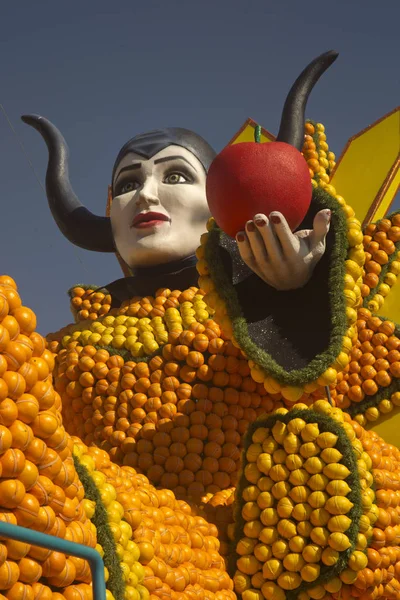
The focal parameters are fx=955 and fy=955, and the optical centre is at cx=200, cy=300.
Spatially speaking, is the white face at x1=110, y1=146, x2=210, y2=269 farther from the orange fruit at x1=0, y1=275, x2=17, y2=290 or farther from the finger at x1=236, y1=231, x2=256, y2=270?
the orange fruit at x1=0, y1=275, x2=17, y2=290

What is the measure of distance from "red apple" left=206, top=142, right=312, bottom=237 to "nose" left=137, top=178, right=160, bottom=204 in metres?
1.02

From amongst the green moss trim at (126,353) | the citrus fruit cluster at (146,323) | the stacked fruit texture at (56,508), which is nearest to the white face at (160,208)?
the citrus fruit cluster at (146,323)

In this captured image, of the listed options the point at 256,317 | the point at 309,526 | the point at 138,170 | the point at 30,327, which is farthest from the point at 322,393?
the point at 30,327

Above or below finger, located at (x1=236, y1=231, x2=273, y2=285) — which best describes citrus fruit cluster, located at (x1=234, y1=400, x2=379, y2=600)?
below

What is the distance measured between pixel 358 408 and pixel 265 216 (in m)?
1.46

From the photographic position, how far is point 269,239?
13.7ft

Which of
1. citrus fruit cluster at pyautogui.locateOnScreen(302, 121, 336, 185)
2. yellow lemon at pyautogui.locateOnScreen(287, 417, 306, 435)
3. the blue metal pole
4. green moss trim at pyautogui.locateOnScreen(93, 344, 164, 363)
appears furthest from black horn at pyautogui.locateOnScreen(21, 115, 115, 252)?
the blue metal pole

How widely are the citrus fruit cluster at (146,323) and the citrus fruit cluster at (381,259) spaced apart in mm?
1034

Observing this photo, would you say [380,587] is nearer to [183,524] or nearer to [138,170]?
[183,524]

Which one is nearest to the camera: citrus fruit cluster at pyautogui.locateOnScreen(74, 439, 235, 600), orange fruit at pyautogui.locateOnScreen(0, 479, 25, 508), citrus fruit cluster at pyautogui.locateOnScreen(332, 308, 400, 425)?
orange fruit at pyautogui.locateOnScreen(0, 479, 25, 508)

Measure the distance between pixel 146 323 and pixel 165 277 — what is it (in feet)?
1.41

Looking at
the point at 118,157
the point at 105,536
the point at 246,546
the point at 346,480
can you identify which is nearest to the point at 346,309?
the point at 346,480

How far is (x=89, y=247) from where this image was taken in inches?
238

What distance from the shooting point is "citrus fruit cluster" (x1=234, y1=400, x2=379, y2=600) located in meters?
3.83
